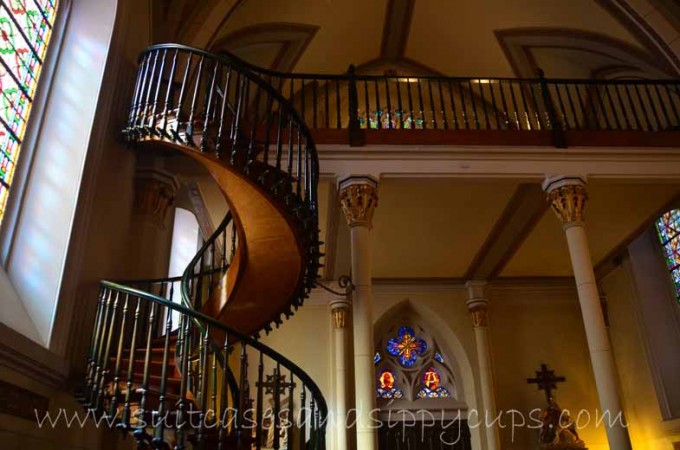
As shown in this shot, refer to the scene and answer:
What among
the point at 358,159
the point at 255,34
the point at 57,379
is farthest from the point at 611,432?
the point at 255,34

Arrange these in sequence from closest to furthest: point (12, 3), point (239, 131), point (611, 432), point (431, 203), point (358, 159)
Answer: point (12, 3), point (239, 131), point (611, 432), point (358, 159), point (431, 203)

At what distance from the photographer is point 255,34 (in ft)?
30.6

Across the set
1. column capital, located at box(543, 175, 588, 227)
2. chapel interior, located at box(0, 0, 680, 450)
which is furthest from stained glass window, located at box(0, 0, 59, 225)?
column capital, located at box(543, 175, 588, 227)

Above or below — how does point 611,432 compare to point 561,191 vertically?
below

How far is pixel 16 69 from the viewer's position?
15.4ft

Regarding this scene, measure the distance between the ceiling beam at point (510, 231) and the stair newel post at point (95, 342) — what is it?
17.9ft

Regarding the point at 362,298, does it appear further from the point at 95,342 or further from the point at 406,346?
the point at 406,346

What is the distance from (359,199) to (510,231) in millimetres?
3423

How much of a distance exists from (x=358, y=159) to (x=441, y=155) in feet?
3.54

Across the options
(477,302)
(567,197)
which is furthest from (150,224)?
(477,302)

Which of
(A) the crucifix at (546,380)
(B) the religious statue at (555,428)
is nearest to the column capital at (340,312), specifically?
(A) the crucifix at (546,380)

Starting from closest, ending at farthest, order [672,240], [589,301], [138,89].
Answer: [138,89]
[589,301]
[672,240]

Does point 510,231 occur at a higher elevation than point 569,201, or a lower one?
higher

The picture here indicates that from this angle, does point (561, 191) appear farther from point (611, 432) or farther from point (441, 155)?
point (611, 432)
